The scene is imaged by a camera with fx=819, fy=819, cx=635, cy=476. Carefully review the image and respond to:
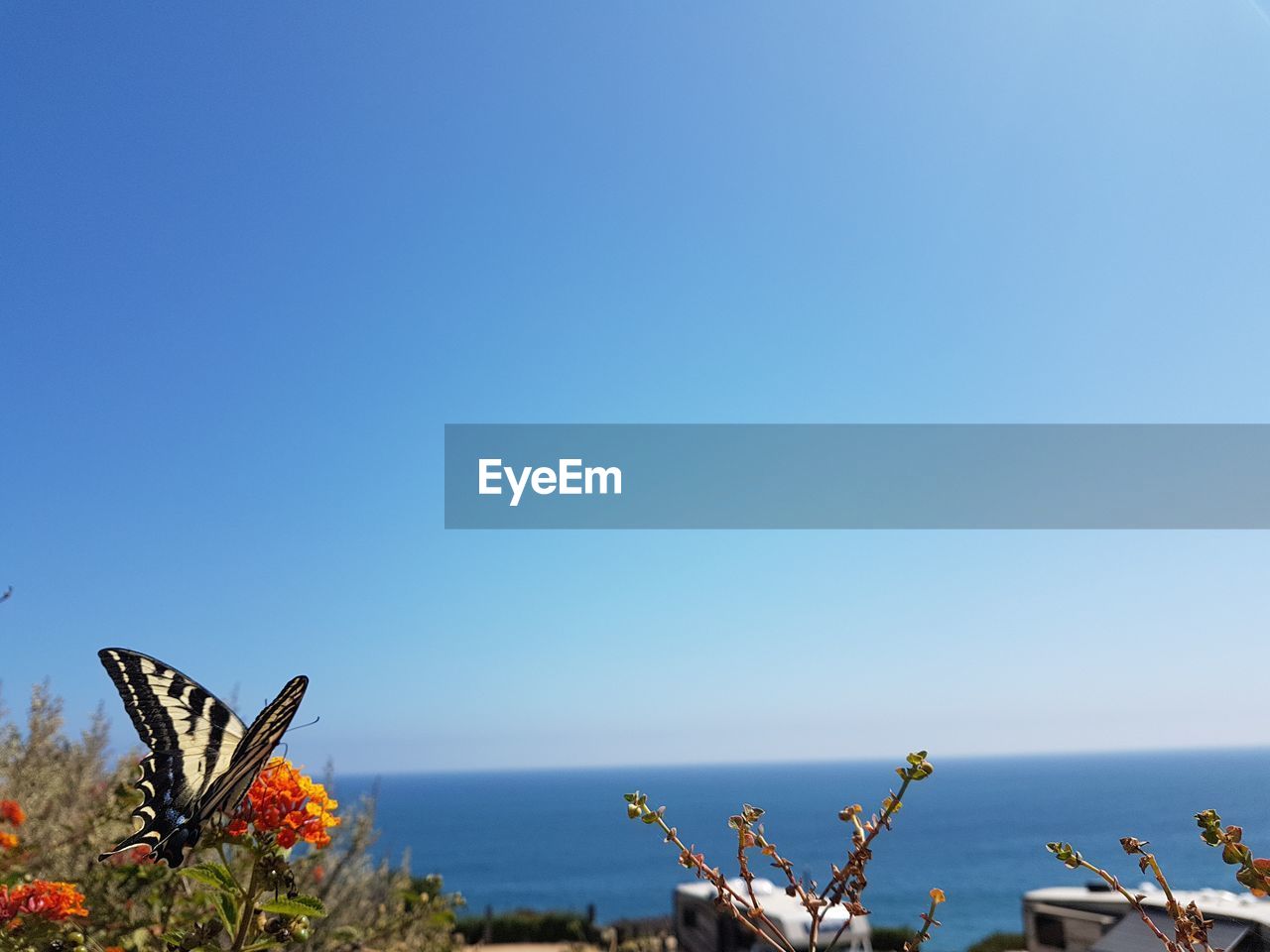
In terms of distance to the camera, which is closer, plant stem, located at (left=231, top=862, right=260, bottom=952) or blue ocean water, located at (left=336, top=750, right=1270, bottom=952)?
plant stem, located at (left=231, top=862, right=260, bottom=952)

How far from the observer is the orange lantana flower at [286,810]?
156cm

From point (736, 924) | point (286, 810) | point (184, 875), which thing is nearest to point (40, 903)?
point (184, 875)

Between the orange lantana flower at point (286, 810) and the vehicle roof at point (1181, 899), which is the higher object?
the orange lantana flower at point (286, 810)

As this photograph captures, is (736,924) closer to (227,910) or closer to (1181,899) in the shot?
(1181,899)

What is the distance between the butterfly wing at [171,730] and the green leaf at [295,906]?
1.51 feet

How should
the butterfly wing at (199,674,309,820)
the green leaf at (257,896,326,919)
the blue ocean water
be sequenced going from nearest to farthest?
the green leaf at (257,896,326,919) → the butterfly wing at (199,674,309,820) → the blue ocean water

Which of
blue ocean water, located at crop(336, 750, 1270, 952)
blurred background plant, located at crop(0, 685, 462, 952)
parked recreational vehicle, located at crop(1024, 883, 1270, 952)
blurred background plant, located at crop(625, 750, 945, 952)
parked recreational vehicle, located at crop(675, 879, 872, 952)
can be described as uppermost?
blurred background plant, located at crop(625, 750, 945, 952)

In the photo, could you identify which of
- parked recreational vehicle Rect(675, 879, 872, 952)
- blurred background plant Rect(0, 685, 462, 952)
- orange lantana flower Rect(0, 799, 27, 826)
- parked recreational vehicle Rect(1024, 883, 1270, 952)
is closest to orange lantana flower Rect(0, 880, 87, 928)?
blurred background plant Rect(0, 685, 462, 952)

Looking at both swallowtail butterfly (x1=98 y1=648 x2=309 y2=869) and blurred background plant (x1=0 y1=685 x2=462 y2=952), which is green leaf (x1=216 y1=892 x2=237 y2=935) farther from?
swallowtail butterfly (x1=98 y1=648 x2=309 y2=869)

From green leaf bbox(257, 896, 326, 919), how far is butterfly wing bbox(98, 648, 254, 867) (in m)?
0.46

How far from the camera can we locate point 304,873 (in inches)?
159

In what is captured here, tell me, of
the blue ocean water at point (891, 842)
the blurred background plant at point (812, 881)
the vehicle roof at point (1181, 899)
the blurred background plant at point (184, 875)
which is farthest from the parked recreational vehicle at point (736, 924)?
the blue ocean water at point (891, 842)

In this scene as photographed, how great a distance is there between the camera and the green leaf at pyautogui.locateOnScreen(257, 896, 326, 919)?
146 centimetres

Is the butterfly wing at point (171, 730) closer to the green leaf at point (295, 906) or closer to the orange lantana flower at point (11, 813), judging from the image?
the green leaf at point (295, 906)
